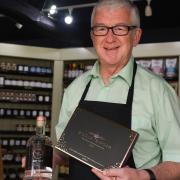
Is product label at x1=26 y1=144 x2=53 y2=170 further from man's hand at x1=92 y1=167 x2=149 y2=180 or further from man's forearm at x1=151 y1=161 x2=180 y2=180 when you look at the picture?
man's forearm at x1=151 y1=161 x2=180 y2=180

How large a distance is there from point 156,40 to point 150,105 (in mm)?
5479

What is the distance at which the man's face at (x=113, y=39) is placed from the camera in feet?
6.34

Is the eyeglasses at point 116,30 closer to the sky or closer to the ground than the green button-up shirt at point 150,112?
closer to the sky

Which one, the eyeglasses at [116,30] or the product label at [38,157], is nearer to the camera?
the product label at [38,157]

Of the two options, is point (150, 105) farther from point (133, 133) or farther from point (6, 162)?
point (6, 162)

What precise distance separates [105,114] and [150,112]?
25cm

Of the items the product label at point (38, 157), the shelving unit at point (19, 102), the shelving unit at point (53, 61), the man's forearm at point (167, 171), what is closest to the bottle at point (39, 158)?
the product label at point (38, 157)

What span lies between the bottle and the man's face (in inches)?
19.6

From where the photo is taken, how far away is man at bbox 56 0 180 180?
5.97 feet

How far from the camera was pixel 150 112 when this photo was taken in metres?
1.87

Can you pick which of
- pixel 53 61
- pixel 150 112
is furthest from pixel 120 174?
pixel 53 61

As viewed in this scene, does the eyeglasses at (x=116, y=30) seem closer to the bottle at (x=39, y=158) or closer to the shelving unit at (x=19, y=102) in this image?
the bottle at (x=39, y=158)

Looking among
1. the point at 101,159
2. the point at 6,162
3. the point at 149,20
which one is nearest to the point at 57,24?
the point at 149,20

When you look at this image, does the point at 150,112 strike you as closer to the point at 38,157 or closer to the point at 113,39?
the point at 113,39
